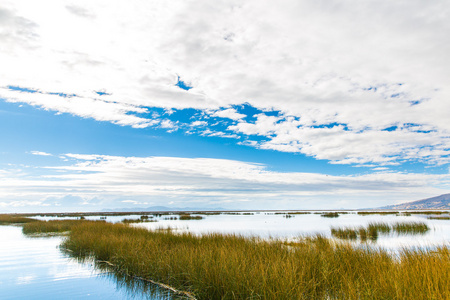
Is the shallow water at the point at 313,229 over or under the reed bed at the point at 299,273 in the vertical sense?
under

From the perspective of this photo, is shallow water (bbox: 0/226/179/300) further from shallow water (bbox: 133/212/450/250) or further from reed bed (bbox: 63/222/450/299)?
shallow water (bbox: 133/212/450/250)

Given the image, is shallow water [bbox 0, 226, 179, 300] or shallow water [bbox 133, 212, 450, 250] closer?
shallow water [bbox 0, 226, 179, 300]

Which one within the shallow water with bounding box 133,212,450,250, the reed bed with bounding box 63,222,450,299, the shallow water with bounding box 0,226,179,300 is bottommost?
the shallow water with bounding box 133,212,450,250

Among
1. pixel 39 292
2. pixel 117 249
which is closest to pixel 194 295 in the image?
pixel 39 292

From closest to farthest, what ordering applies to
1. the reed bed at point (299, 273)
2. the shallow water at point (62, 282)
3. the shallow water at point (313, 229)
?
the reed bed at point (299, 273), the shallow water at point (62, 282), the shallow water at point (313, 229)

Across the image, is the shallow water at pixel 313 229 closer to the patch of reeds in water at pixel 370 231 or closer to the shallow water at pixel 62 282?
the patch of reeds in water at pixel 370 231

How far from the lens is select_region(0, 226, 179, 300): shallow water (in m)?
9.44

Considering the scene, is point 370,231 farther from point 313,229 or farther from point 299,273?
point 299,273

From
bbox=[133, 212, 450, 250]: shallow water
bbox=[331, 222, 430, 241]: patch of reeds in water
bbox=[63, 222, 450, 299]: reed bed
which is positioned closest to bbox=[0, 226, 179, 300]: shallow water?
bbox=[63, 222, 450, 299]: reed bed

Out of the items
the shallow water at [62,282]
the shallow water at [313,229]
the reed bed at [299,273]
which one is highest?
the reed bed at [299,273]

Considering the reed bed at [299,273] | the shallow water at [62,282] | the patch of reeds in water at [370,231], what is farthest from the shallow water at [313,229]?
the shallow water at [62,282]

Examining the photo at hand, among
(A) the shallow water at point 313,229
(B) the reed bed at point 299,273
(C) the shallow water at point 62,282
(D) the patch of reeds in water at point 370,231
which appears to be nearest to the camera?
(B) the reed bed at point 299,273

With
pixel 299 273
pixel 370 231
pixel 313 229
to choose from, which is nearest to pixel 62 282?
pixel 299 273

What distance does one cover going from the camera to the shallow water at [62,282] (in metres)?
9.44
